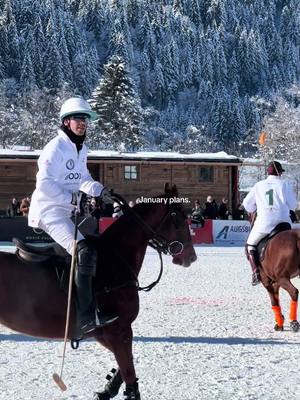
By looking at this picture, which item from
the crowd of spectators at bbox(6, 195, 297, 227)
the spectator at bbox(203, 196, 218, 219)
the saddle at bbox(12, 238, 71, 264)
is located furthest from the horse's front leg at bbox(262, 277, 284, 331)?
the spectator at bbox(203, 196, 218, 219)

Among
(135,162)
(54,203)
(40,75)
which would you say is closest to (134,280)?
(54,203)

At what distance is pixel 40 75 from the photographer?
134375 millimetres

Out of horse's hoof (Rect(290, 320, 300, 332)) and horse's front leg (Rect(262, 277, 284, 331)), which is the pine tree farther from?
horse's hoof (Rect(290, 320, 300, 332))

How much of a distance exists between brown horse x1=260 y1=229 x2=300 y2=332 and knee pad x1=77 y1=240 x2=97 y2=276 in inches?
176

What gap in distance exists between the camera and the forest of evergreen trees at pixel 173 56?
446ft

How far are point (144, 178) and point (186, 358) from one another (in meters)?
30.0

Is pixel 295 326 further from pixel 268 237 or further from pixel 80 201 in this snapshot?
pixel 80 201

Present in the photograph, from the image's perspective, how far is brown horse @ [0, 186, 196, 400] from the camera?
18.4 ft

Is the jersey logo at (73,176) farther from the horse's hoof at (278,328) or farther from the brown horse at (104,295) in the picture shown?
the horse's hoof at (278,328)

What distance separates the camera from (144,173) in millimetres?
37188

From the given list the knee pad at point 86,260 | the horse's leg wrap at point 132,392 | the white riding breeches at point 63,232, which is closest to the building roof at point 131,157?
the white riding breeches at point 63,232

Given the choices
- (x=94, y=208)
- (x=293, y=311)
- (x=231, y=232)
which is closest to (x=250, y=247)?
(x=293, y=311)

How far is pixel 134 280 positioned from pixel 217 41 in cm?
16732

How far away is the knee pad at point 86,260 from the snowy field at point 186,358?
1.15 m
